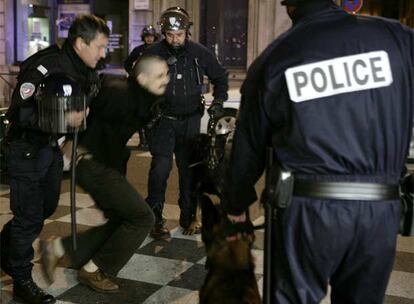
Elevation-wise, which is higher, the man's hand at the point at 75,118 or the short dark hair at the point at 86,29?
the short dark hair at the point at 86,29

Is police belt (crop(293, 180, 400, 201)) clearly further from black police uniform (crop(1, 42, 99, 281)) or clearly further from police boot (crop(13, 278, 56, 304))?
police boot (crop(13, 278, 56, 304))

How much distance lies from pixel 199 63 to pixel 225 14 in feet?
30.4

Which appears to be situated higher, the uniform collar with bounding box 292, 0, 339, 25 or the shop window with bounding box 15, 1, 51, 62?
the shop window with bounding box 15, 1, 51, 62

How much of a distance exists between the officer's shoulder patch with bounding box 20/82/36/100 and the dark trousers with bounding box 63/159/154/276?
54cm

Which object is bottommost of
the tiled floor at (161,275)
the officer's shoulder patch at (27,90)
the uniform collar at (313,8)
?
the tiled floor at (161,275)

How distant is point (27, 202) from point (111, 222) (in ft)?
1.96

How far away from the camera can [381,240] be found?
2.44 m

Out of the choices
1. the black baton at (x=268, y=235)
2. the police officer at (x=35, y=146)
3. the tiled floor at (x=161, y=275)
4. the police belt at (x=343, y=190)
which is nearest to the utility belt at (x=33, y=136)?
the police officer at (x=35, y=146)

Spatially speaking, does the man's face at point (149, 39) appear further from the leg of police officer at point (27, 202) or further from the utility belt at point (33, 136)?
Answer: the utility belt at point (33, 136)

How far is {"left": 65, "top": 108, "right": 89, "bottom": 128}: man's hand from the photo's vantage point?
3.49m

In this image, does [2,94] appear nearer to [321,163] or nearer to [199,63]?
[199,63]

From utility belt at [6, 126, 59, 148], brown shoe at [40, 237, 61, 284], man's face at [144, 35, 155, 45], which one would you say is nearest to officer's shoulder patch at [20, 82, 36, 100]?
utility belt at [6, 126, 59, 148]

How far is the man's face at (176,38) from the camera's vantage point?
5391mm

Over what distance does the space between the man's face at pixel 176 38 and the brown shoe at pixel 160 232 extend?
1.49 m
